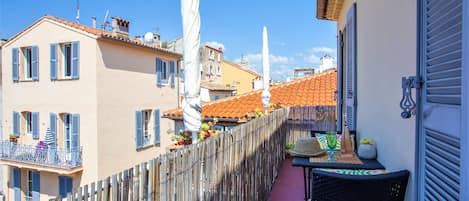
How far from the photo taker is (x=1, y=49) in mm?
13867

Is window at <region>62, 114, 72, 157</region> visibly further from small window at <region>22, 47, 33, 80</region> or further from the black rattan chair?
the black rattan chair

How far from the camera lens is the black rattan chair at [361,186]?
1979mm

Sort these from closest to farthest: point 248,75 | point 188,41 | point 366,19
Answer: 1. point 188,41
2. point 366,19
3. point 248,75

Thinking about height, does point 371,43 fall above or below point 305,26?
below

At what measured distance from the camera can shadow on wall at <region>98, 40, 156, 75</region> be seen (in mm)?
12102

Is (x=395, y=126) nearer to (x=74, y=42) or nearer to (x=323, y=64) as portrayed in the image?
(x=74, y=42)

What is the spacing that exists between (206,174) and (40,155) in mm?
12403

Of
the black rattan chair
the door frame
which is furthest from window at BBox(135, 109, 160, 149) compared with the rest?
the door frame

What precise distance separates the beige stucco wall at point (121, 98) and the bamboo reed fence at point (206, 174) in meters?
8.90

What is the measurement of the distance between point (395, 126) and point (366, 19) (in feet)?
4.98

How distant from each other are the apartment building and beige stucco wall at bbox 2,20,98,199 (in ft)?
0.11

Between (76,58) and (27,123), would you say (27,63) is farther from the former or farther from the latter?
(76,58)

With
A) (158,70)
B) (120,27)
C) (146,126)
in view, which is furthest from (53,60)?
(146,126)

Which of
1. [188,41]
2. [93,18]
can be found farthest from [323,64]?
[188,41]
